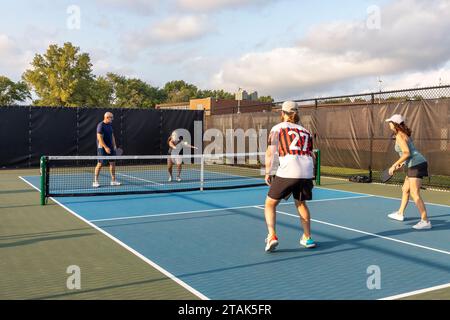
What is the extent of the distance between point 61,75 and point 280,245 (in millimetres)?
36572

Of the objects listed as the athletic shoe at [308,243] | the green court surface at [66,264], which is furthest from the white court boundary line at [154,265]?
the athletic shoe at [308,243]

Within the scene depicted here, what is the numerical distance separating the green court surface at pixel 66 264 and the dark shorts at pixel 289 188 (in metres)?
1.60

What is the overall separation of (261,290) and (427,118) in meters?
8.97

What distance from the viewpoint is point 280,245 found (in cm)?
559

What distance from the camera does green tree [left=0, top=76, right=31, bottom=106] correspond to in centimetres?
5466

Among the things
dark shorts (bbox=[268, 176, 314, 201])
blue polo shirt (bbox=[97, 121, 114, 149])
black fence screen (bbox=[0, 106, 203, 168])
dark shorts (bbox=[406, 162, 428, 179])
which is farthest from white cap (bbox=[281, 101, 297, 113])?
black fence screen (bbox=[0, 106, 203, 168])

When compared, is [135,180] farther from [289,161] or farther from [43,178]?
[289,161]

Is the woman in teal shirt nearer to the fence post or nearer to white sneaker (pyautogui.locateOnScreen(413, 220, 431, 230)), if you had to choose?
white sneaker (pyautogui.locateOnScreen(413, 220, 431, 230))

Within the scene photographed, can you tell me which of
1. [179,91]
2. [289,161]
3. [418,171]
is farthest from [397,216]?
[179,91]

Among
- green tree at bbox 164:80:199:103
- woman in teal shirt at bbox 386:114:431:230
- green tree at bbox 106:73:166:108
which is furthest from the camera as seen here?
green tree at bbox 164:80:199:103

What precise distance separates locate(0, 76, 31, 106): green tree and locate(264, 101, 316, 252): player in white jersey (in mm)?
55787

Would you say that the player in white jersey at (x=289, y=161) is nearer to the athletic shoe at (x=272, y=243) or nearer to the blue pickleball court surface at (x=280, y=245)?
the athletic shoe at (x=272, y=243)

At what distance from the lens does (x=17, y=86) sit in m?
55.9
